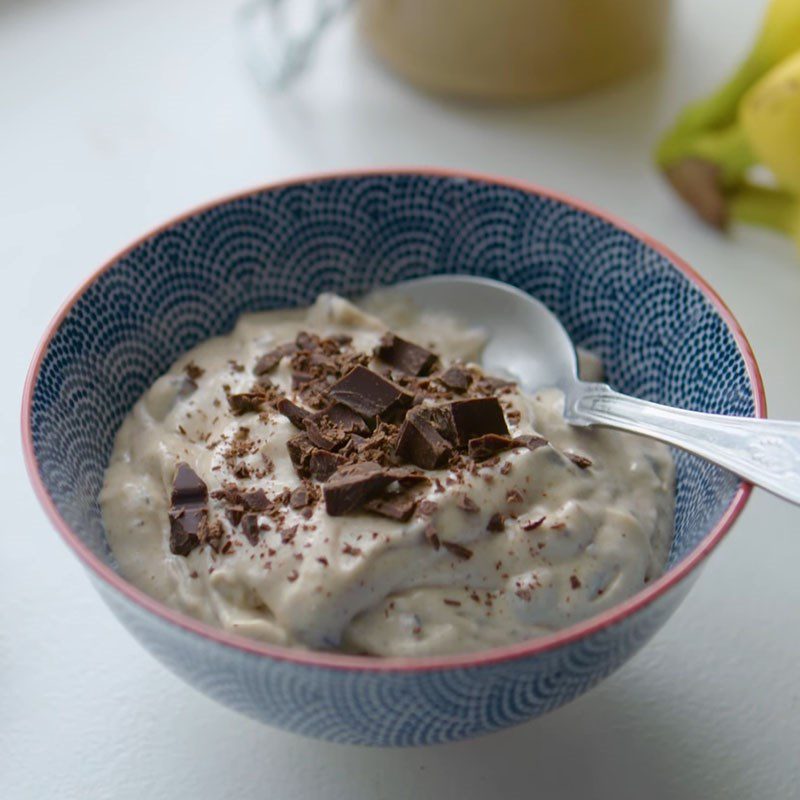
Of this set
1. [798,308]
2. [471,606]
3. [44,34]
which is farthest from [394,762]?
[44,34]

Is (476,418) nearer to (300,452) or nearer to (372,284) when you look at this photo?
(300,452)

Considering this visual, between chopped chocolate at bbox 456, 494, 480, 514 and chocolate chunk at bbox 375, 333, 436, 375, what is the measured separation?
0.32m

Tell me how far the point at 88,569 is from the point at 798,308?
4.95ft

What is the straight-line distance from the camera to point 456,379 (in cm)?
157

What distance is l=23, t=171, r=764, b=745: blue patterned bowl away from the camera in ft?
3.63

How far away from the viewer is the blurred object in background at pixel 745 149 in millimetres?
2127

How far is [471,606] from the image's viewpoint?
1.28m

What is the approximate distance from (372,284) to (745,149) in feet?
3.02

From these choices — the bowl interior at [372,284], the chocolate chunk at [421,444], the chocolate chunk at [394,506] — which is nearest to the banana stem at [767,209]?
the bowl interior at [372,284]

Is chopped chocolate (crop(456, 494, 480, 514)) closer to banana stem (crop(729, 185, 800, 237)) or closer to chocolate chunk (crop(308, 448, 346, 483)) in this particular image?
chocolate chunk (crop(308, 448, 346, 483))

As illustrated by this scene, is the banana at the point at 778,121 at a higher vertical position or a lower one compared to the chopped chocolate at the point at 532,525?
higher

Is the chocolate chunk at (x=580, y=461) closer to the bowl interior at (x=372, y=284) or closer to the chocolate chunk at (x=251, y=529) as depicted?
the bowl interior at (x=372, y=284)

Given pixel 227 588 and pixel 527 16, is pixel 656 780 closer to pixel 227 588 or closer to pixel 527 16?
pixel 227 588

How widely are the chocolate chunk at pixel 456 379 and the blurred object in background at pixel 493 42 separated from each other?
1.12 meters
